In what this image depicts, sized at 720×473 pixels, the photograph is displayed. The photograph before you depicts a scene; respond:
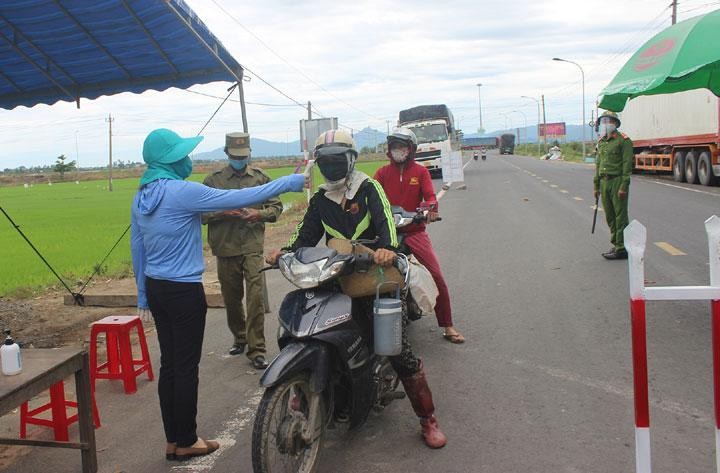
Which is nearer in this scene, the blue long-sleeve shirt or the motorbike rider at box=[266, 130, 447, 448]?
the blue long-sleeve shirt

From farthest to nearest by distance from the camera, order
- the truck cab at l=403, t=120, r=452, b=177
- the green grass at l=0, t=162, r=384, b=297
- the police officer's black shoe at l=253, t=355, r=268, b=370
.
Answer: the truck cab at l=403, t=120, r=452, b=177 → the green grass at l=0, t=162, r=384, b=297 → the police officer's black shoe at l=253, t=355, r=268, b=370

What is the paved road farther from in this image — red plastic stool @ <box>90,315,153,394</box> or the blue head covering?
the blue head covering

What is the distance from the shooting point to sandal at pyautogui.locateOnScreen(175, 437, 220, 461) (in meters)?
3.67

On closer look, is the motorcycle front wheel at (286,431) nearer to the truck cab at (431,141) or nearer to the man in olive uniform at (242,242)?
the man in olive uniform at (242,242)

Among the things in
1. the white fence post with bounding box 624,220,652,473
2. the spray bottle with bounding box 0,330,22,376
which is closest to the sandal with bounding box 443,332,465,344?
the white fence post with bounding box 624,220,652,473

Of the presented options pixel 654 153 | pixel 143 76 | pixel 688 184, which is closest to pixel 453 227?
pixel 143 76

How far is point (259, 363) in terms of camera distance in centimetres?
523

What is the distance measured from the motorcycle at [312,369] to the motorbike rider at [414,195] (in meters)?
1.89

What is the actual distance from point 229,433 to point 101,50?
198 inches

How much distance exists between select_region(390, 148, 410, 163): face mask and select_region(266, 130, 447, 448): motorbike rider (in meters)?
1.65

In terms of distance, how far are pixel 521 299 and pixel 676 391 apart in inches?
110

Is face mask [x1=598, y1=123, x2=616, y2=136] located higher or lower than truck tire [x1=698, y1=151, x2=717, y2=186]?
higher

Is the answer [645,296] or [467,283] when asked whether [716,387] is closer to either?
[645,296]

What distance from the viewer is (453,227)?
43.3 ft
